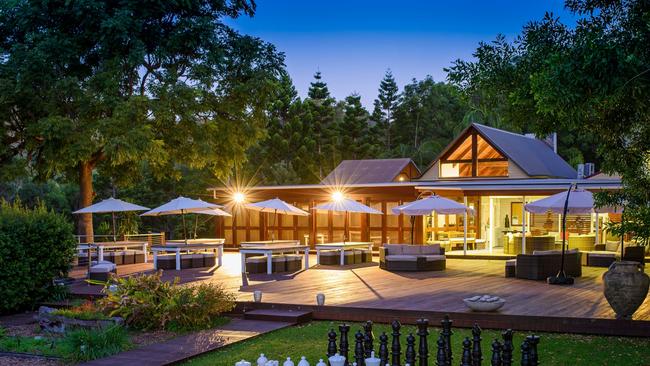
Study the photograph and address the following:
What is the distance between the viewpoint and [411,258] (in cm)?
1711

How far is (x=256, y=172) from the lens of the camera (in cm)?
4253

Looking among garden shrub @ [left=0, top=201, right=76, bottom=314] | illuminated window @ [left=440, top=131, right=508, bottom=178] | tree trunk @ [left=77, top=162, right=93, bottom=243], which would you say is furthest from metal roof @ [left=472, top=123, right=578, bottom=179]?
garden shrub @ [left=0, top=201, right=76, bottom=314]

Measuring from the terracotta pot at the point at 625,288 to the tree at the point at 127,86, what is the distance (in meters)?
14.4

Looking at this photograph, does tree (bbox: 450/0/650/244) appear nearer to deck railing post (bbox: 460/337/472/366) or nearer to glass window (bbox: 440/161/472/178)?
deck railing post (bbox: 460/337/472/366)

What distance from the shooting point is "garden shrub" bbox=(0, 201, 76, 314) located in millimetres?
11727

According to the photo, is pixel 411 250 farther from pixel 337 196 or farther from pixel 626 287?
pixel 626 287

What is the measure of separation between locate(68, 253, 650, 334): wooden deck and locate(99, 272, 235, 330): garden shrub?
1.16 metres

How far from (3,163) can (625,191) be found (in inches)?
762

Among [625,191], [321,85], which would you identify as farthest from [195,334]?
[321,85]

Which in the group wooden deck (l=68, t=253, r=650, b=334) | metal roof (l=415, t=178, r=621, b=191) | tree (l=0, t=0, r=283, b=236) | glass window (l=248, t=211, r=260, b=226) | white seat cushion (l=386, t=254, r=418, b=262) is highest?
tree (l=0, t=0, r=283, b=236)

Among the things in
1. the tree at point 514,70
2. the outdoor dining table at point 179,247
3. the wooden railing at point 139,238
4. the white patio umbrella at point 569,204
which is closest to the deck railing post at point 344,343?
the tree at point 514,70

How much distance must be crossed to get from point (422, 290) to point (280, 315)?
142 inches

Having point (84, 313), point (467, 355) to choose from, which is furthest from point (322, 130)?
point (467, 355)

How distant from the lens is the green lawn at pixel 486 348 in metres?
7.81
